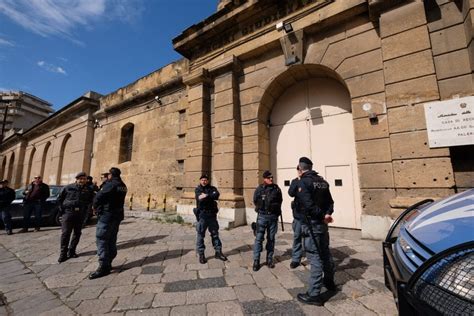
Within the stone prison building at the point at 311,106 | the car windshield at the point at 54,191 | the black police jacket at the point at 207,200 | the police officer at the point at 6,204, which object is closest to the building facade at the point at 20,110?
the stone prison building at the point at 311,106

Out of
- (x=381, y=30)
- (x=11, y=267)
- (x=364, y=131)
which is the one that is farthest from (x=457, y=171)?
(x=11, y=267)

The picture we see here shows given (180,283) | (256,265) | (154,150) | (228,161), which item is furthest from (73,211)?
(154,150)

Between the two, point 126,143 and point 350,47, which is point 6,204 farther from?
point 350,47

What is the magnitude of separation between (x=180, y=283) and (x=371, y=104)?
541cm

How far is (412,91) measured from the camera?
491 centimetres

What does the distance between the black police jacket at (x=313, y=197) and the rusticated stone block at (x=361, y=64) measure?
4038 millimetres

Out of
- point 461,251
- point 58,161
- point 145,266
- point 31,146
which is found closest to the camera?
point 461,251

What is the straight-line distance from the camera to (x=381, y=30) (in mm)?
5441

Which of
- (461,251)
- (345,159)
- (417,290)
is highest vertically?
(345,159)

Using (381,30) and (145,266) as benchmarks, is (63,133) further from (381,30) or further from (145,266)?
(381,30)

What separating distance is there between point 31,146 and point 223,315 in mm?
26177

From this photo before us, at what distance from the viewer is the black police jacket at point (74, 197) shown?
4.68 meters

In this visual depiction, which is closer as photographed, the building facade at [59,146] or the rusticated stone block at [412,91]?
the rusticated stone block at [412,91]

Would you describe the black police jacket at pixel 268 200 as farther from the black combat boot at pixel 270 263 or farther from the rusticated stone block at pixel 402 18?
the rusticated stone block at pixel 402 18
